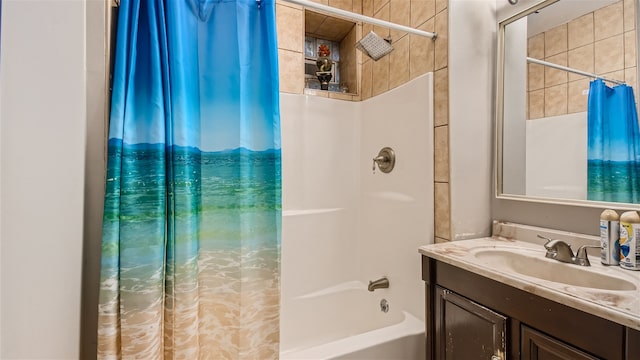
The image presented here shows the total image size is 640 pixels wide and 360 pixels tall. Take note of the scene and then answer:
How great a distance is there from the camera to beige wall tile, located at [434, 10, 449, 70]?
53.0 inches

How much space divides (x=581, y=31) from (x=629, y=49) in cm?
19

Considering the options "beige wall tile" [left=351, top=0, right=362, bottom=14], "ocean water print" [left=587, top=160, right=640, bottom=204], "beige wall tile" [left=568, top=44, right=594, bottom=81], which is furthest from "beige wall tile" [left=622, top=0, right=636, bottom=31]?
"beige wall tile" [left=351, top=0, right=362, bottom=14]

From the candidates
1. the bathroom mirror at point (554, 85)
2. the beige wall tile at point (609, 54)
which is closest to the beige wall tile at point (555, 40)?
the bathroom mirror at point (554, 85)

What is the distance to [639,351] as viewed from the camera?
2.10 feet

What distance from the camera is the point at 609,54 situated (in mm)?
1050

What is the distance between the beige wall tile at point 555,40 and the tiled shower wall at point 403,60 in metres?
0.38

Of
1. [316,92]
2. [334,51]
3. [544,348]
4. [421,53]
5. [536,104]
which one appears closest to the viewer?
[544,348]

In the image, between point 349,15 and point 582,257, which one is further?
point 349,15

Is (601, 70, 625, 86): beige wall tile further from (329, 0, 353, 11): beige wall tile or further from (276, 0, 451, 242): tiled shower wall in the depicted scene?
(329, 0, 353, 11): beige wall tile

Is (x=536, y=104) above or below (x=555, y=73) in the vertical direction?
below

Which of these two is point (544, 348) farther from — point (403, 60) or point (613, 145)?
point (403, 60)

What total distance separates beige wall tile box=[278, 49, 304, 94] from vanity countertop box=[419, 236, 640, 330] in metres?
1.29

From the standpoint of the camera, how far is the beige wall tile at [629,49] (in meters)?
0.99

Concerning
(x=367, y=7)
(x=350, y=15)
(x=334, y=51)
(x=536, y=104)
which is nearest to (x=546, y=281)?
(x=536, y=104)
